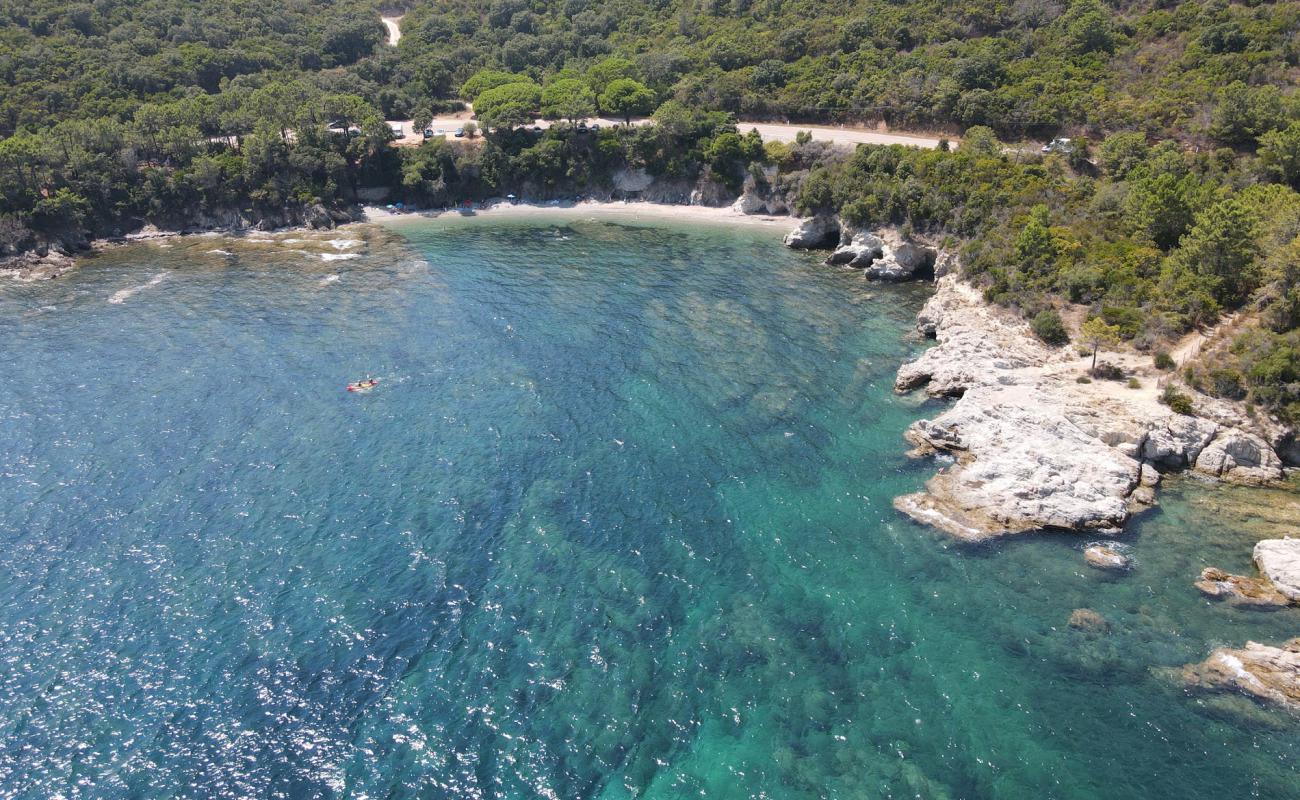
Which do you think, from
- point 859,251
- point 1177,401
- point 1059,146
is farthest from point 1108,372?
point 1059,146

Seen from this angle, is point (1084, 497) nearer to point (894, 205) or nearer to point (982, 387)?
point (982, 387)

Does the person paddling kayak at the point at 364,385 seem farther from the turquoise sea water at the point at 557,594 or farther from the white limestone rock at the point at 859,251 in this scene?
the white limestone rock at the point at 859,251

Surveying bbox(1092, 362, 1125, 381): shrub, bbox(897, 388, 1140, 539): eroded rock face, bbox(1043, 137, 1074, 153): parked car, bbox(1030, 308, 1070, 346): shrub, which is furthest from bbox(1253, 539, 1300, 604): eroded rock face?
bbox(1043, 137, 1074, 153): parked car

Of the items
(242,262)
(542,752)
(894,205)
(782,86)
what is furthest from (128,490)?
(782,86)

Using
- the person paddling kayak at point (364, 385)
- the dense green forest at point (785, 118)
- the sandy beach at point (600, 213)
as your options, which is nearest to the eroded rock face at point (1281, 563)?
the dense green forest at point (785, 118)

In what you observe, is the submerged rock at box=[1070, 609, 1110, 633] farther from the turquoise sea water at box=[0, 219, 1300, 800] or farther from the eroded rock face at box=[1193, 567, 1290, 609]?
the eroded rock face at box=[1193, 567, 1290, 609]

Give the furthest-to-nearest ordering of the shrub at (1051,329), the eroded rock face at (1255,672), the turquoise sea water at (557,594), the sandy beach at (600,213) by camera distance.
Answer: the sandy beach at (600,213)
the shrub at (1051,329)
the eroded rock face at (1255,672)
the turquoise sea water at (557,594)
